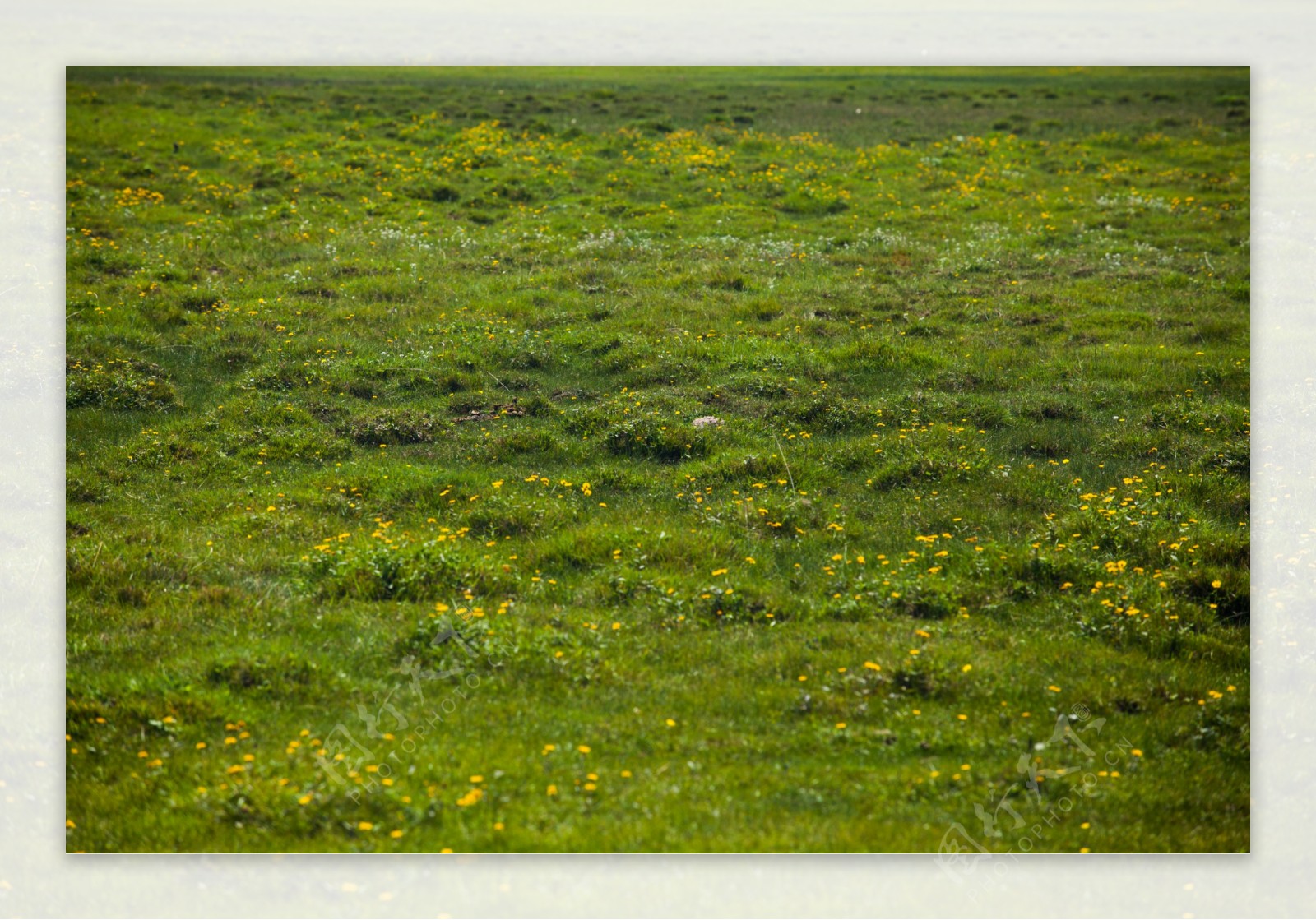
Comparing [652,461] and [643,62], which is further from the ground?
[643,62]

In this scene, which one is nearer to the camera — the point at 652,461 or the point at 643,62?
the point at 652,461

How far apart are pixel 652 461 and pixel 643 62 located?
5.52 meters

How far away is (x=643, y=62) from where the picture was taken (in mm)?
13688

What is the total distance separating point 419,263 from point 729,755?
1283cm

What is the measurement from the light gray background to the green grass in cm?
32

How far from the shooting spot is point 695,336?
16.0 m

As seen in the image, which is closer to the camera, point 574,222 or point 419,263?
point 419,263

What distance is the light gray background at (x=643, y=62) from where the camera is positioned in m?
7.50

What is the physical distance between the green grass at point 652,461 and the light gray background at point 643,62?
0.32 m

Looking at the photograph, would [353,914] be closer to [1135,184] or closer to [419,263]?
[419,263]

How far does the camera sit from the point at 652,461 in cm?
1272

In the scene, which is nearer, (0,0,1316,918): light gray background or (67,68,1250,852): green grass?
(0,0,1316,918): light gray background

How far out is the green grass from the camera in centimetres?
784

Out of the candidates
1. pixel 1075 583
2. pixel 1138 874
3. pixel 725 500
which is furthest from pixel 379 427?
pixel 1138 874
